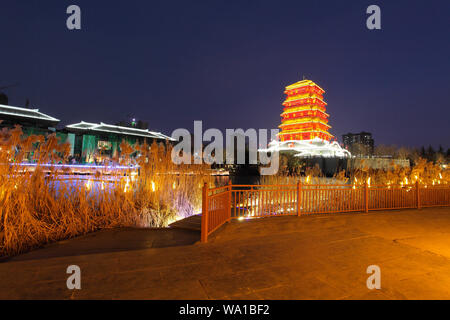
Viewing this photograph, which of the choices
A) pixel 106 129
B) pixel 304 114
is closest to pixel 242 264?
pixel 106 129

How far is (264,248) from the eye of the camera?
5012 mm

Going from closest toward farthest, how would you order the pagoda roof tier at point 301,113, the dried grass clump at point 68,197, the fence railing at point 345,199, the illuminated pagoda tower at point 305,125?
the dried grass clump at point 68,197 → the fence railing at point 345,199 → the illuminated pagoda tower at point 305,125 → the pagoda roof tier at point 301,113

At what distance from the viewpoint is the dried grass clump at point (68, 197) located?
5129 millimetres

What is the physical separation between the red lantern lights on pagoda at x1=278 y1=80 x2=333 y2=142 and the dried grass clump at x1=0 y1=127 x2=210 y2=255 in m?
50.2

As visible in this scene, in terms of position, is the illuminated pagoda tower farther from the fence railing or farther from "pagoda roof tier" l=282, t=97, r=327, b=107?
the fence railing

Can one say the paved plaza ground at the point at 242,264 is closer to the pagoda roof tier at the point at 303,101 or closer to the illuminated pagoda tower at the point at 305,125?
the illuminated pagoda tower at the point at 305,125

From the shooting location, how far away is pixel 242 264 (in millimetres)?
4117

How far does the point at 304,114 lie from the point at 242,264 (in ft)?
186

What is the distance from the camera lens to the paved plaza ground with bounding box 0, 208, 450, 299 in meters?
3.15

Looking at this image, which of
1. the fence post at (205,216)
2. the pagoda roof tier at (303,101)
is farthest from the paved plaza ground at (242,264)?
the pagoda roof tier at (303,101)

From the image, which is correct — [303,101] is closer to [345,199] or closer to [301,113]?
[301,113]

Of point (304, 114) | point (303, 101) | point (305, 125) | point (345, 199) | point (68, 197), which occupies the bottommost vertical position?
point (345, 199)

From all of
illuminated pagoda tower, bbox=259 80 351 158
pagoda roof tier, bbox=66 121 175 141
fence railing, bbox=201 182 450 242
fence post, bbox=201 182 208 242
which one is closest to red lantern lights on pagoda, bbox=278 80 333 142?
illuminated pagoda tower, bbox=259 80 351 158
